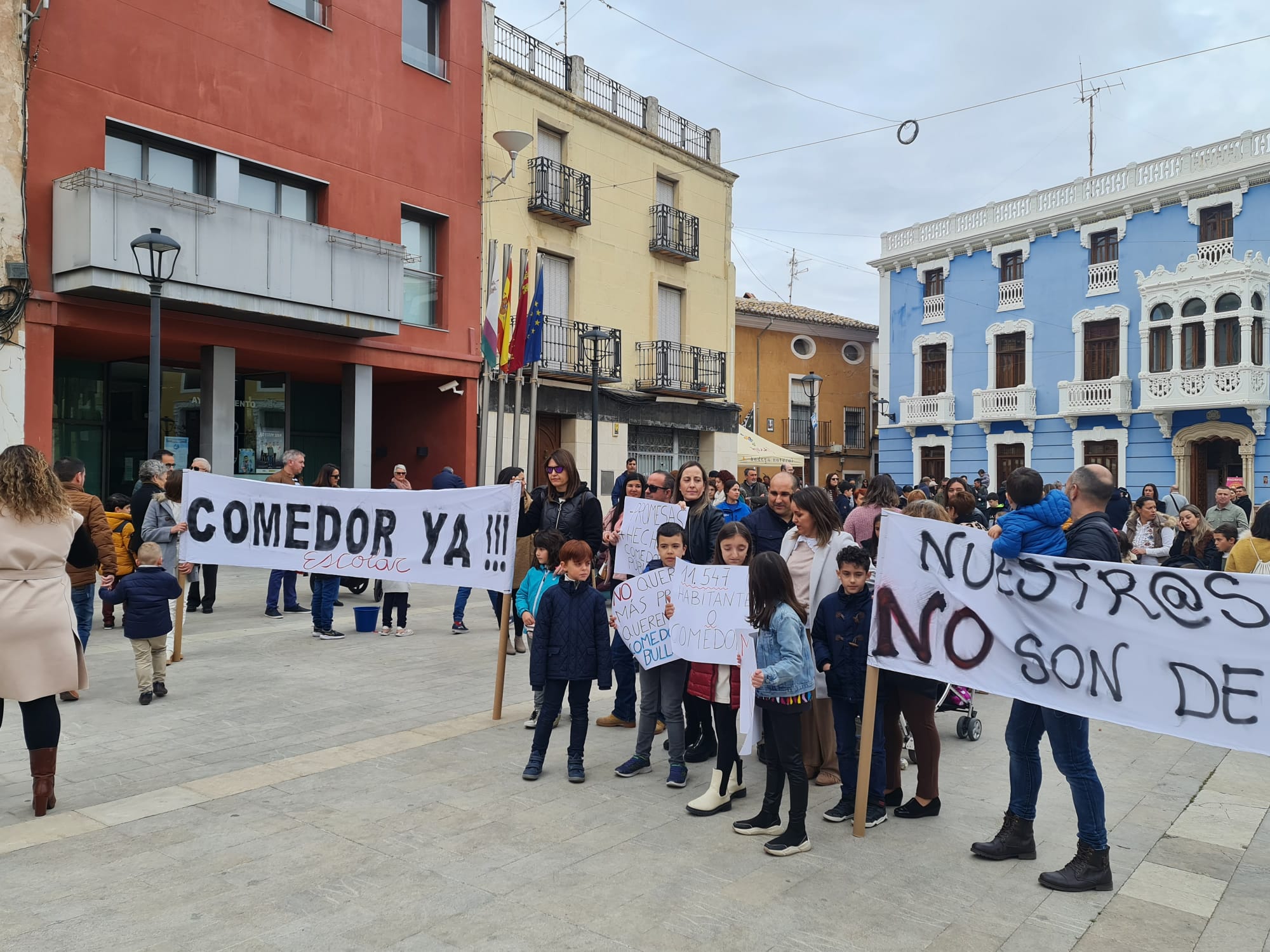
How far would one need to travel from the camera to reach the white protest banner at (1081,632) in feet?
13.4

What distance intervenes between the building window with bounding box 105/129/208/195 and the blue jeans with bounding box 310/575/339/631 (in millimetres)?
7498

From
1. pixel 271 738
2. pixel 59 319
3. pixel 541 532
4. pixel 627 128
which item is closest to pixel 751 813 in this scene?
pixel 541 532

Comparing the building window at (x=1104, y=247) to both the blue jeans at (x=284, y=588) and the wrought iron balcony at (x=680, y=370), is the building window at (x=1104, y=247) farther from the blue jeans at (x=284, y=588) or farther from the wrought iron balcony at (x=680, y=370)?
the blue jeans at (x=284, y=588)

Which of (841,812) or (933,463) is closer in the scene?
(841,812)

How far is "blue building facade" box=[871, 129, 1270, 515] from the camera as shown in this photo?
89.0 ft

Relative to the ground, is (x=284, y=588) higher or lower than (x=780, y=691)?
lower

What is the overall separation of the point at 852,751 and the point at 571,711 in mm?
1692

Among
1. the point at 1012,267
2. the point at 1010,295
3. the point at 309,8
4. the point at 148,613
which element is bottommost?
the point at 148,613

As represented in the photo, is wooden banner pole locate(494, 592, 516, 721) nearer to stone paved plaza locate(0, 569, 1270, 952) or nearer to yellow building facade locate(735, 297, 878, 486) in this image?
stone paved plaza locate(0, 569, 1270, 952)

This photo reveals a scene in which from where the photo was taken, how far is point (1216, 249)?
27.5 metres

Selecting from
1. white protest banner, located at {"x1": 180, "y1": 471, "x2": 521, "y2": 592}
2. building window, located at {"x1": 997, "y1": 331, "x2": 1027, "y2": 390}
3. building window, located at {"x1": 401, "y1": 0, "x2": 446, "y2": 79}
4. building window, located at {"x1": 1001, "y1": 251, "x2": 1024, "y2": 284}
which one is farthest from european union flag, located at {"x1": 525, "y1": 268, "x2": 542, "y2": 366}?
building window, located at {"x1": 1001, "y1": 251, "x2": 1024, "y2": 284}

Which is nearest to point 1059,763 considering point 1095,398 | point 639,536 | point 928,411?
point 639,536

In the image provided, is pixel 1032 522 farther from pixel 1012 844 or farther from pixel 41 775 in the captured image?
pixel 41 775

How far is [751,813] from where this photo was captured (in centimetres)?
518
